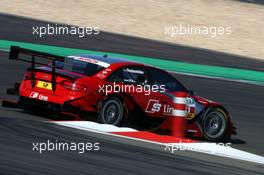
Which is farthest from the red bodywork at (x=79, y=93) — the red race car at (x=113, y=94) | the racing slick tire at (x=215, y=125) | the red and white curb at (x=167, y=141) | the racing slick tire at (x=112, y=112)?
the racing slick tire at (x=215, y=125)

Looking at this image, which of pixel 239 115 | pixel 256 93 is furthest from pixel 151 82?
pixel 256 93

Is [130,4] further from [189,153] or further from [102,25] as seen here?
[189,153]

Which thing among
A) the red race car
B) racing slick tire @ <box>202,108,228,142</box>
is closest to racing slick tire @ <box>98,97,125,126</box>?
the red race car

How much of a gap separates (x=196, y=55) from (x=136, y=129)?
12035mm

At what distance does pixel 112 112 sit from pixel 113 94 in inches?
11.8

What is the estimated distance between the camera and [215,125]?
1405 cm

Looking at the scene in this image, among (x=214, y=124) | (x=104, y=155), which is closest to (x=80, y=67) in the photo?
(x=214, y=124)

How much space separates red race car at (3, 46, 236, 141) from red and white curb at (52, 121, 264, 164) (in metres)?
0.21

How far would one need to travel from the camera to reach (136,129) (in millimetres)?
13695

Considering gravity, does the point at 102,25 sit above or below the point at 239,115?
above

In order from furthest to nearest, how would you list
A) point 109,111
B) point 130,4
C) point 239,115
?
point 130,4
point 239,115
point 109,111

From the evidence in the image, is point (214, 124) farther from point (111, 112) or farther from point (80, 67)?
point (80, 67)

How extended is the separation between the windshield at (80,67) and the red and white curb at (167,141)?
92cm

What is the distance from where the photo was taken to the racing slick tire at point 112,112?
511 inches
